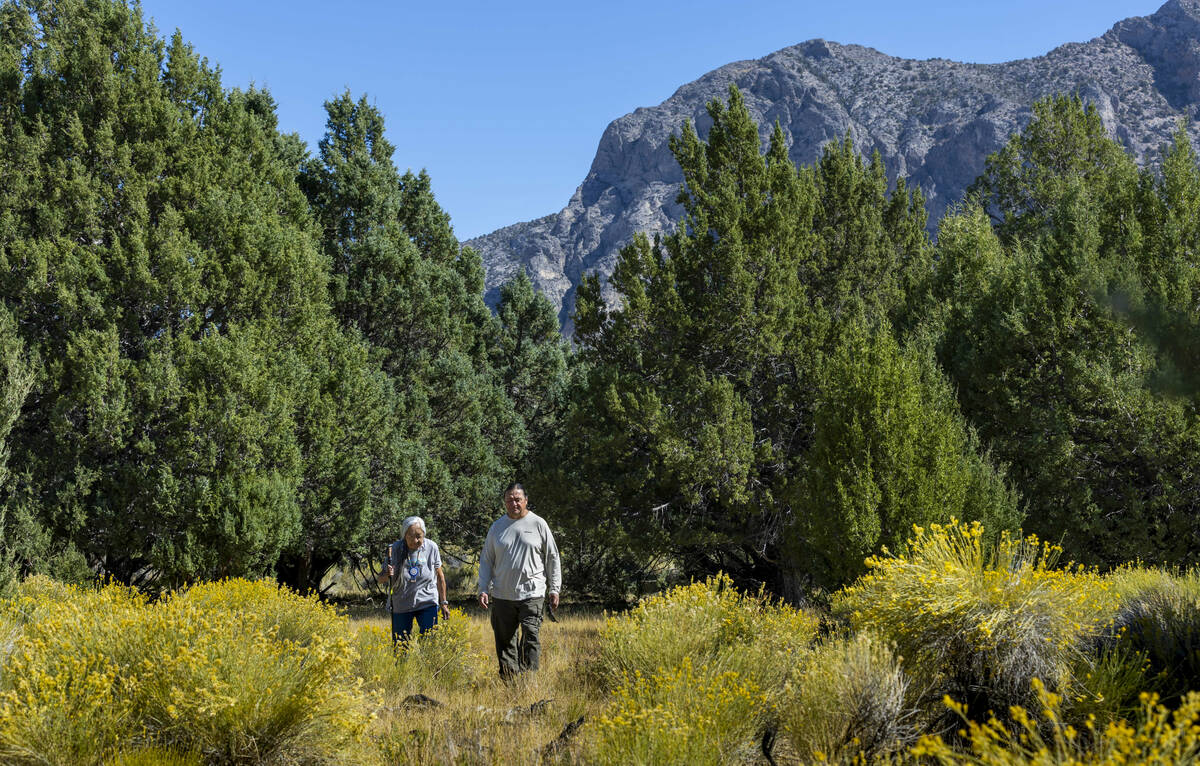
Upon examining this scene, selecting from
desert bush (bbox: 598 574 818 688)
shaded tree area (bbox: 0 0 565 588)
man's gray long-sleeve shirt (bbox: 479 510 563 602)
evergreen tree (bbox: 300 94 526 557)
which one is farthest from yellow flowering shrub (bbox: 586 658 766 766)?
evergreen tree (bbox: 300 94 526 557)

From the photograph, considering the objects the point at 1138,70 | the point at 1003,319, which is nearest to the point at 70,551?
the point at 1003,319

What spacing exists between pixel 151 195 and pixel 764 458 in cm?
1294

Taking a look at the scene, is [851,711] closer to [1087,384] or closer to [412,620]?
[412,620]

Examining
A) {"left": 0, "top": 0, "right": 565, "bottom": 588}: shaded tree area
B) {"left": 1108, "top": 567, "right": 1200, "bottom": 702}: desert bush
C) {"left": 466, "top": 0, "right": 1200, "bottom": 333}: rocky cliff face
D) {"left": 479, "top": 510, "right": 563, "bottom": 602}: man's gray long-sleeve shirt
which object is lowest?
{"left": 1108, "top": 567, "right": 1200, "bottom": 702}: desert bush

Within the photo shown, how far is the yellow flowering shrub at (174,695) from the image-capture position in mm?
4062

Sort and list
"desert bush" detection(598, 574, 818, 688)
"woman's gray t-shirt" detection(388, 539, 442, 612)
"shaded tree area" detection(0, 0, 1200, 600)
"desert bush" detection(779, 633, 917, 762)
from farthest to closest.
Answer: "shaded tree area" detection(0, 0, 1200, 600), "woman's gray t-shirt" detection(388, 539, 442, 612), "desert bush" detection(598, 574, 818, 688), "desert bush" detection(779, 633, 917, 762)

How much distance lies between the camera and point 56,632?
5.11m

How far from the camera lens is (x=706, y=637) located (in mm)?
6824

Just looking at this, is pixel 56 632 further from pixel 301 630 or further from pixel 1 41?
pixel 1 41

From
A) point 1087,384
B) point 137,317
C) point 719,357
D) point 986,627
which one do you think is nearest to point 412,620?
point 986,627

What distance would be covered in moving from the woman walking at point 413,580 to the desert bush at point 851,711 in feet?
13.7

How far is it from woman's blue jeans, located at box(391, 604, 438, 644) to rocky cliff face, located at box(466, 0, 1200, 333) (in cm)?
9103

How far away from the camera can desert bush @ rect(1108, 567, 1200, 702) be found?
16.9 feet

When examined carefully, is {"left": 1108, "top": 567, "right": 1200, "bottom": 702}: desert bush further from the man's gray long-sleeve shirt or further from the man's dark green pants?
the man's dark green pants
